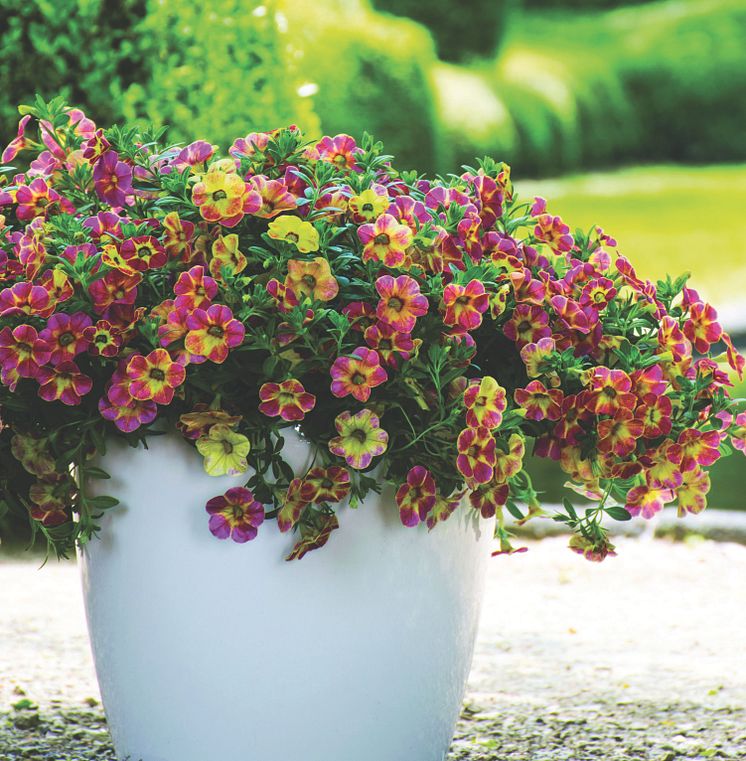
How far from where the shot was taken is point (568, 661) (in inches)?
124

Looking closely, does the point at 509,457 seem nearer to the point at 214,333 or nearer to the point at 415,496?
the point at 415,496

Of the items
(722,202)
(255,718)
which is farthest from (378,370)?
(722,202)

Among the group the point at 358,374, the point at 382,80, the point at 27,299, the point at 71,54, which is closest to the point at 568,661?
the point at 358,374

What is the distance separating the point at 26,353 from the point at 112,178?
1.07 ft

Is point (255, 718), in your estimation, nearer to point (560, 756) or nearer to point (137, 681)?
point (137, 681)

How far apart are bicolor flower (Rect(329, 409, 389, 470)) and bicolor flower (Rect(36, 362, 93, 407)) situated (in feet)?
1.25

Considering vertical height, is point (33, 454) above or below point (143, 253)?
below

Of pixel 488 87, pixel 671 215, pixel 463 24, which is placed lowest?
pixel 671 215

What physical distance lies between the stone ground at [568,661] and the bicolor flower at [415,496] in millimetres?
867

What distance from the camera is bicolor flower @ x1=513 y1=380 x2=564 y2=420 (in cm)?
185

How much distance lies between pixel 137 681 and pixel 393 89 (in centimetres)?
599

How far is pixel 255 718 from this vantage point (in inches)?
77.3

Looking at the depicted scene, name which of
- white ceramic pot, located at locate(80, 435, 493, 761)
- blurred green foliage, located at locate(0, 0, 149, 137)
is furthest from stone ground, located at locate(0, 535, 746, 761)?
blurred green foliage, located at locate(0, 0, 149, 137)

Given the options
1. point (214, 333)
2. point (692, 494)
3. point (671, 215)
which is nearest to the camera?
point (214, 333)
